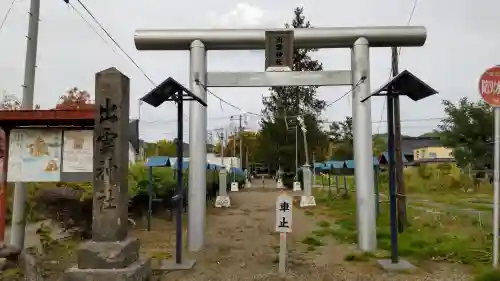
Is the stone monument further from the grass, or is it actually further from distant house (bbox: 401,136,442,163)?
distant house (bbox: 401,136,442,163)

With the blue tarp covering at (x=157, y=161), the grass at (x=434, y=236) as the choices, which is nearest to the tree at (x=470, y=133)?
the grass at (x=434, y=236)

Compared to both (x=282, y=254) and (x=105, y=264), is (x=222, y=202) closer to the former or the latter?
(x=282, y=254)

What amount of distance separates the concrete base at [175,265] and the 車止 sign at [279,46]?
4442 mm

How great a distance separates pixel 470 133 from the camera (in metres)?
30.2

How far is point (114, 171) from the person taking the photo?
649 cm

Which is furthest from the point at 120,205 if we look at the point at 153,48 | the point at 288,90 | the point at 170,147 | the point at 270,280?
the point at 170,147

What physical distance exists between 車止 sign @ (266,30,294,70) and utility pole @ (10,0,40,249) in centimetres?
450

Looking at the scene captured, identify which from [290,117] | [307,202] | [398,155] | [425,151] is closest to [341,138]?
[425,151]

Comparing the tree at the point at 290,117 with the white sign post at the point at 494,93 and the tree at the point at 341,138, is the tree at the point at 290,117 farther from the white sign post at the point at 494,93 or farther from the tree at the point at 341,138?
the white sign post at the point at 494,93

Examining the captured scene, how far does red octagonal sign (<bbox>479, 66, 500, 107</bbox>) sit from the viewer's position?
659 centimetres

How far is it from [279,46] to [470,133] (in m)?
25.0

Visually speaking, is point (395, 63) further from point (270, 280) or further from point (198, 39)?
point (270, 280)

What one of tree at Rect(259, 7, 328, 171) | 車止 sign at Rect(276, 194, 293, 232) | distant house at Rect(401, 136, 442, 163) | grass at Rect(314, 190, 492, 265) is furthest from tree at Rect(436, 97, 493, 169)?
distant house at Rect(401, 136, 442, 163)

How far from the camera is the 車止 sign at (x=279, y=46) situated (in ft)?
31.2
